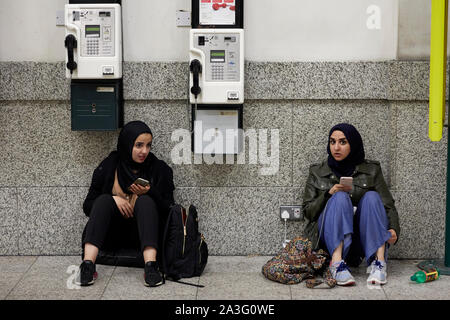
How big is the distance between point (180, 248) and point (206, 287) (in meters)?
0.33

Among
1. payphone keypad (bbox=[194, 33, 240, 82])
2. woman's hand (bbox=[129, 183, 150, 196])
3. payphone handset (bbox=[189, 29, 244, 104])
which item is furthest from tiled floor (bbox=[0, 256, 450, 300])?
payphone keypad (bbox=[194, 33, 240, 82])

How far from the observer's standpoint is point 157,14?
5.45 metres

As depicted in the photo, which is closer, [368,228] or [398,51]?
[368,228]

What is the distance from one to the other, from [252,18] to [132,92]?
1028 millimetres

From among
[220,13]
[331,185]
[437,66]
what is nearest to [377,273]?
[331,185]

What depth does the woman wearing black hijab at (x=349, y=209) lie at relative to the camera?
16.2 feet

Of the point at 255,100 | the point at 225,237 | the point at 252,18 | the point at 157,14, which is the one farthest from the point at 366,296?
the point at 157,14

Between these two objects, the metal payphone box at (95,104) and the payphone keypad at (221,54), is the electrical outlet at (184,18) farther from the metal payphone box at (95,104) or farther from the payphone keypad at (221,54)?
the metal payphone box at (95,104)

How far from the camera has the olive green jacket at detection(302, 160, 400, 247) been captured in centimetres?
513

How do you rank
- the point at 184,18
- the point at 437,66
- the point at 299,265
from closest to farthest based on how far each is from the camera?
the point at 437,66, the point at 299,265, the point at 184,18

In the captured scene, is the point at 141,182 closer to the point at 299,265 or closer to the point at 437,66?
the point at 299,265

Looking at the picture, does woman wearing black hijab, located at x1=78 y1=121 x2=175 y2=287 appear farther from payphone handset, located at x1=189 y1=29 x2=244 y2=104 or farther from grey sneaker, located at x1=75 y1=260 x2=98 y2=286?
payphone handset, located at x1=189 y1=29 x2=244 y2=104

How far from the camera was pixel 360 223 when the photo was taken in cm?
501
